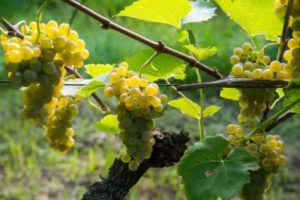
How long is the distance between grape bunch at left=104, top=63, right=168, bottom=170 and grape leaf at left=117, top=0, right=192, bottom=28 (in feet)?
0.32

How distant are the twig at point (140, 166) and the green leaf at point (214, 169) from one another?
19cm

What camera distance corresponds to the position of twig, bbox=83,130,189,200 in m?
0.88

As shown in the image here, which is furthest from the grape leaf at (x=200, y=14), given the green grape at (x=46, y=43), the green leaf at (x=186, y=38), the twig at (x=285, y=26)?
the green grape at (x=46, y=43)

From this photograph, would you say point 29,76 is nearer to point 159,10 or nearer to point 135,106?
point 135,106

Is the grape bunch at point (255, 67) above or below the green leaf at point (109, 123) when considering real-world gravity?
above

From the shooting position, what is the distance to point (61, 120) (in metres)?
0.74

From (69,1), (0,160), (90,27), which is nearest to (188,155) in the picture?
(69,1)

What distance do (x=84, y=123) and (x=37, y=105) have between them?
2511mm

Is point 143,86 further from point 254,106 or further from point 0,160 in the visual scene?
point 0,160

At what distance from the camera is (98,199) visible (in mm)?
953

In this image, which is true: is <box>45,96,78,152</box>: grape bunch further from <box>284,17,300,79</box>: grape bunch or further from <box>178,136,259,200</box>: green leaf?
<box>284,17,300,79</box>: grape bunch

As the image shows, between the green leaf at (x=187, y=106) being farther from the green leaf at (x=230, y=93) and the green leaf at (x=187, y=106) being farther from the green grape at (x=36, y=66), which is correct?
the green grape at (x=36, y=66)

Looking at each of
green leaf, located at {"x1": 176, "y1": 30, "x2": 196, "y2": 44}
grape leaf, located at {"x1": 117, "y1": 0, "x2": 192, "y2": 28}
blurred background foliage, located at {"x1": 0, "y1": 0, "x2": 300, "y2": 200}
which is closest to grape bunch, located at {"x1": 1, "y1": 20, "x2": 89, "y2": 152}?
grape leaf, located at {"x1": 117, "y1": 0, "x2": 192, "y2": 28}

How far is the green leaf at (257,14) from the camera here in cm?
70
